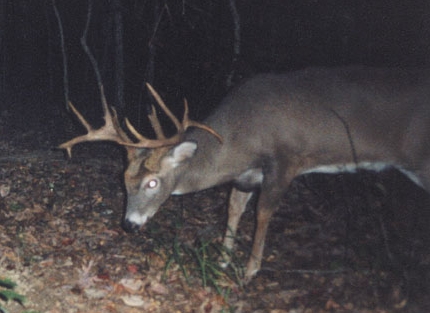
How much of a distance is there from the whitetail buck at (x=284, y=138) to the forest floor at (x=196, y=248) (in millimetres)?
474

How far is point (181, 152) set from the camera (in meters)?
5.81

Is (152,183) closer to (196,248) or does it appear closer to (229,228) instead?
(196,248)

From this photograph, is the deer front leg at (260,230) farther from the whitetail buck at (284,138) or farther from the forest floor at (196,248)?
the forest floor at (196,248)

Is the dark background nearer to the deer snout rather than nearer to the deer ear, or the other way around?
the deer ear

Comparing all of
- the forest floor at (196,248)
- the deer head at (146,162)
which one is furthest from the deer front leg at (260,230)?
the deer head at (146,162)

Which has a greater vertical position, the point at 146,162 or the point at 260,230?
the point at 146,162

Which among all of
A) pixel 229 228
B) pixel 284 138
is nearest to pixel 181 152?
pixel 229 228

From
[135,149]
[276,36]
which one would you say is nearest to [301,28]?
[276,36]

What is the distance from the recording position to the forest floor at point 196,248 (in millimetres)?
5023

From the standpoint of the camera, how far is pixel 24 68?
23156mm

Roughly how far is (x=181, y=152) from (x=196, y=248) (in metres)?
1.05

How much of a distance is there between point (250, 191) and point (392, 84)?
203cm

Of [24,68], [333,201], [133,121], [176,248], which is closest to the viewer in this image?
[176,248]

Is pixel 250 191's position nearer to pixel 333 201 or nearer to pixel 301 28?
pixel 333 201
